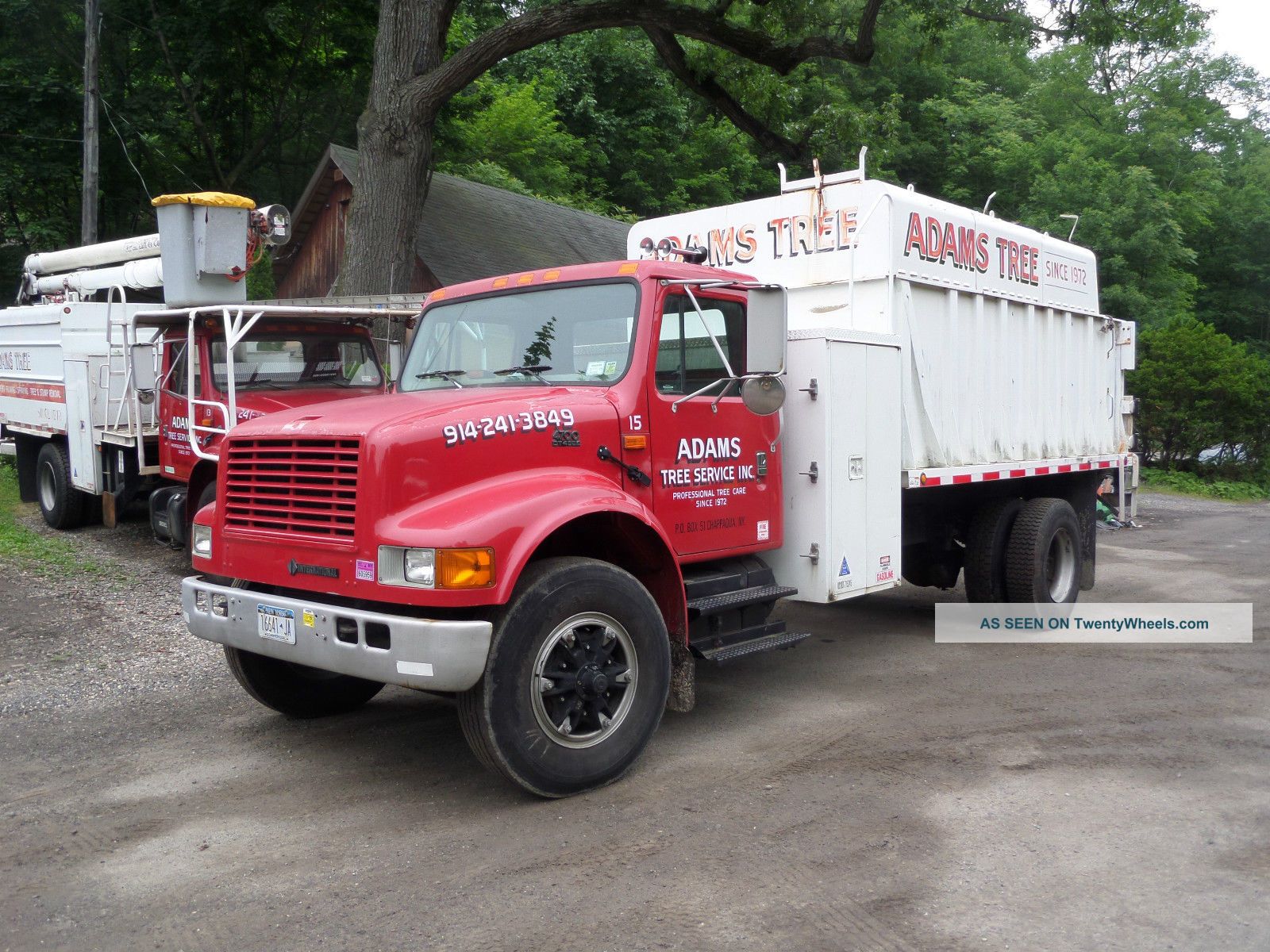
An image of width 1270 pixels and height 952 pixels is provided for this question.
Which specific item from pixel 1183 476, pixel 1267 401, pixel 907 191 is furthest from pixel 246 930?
pixel 1267 401

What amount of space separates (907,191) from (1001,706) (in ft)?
11.2

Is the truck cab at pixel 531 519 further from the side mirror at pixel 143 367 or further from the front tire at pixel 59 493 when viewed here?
the front tire at pixel 59 493

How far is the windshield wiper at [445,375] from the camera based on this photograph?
594cm

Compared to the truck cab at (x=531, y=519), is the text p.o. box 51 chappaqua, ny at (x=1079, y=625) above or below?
below

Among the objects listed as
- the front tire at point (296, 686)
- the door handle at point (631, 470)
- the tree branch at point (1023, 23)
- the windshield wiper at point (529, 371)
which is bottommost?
the front tire at point (296, 686)

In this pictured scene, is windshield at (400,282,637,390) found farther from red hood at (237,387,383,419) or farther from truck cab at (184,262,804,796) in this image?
red hood at (237,387,383,419)

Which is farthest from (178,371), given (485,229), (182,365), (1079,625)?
(485,229)

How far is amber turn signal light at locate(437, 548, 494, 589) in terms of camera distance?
447 centimetres

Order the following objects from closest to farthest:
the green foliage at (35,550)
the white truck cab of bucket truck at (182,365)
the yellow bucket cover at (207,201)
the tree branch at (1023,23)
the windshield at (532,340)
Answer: the windshield at (532,340)
the white truck cab of bucket truck at (182,365)
the yellow bucket cover at (207,201)
the green foliage at (35,550)
the tree branch at (1023,23)

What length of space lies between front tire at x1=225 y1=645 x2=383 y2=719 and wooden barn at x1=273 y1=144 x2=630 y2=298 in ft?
44.3

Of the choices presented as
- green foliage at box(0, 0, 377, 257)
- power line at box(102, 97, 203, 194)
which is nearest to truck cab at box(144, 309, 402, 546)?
green foliage at box(0, 0, 377, 257)

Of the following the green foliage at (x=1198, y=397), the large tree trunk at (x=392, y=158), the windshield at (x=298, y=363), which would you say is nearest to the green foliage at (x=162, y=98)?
the large tree trunk at (x=392, y=158)

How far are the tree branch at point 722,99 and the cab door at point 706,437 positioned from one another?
10923mm

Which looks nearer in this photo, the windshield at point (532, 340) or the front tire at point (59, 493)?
the windshield at point (532, 340)
